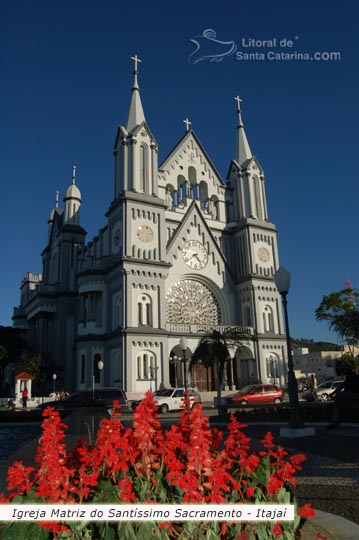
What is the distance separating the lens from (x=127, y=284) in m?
35.7

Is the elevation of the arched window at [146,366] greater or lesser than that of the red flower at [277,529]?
greater

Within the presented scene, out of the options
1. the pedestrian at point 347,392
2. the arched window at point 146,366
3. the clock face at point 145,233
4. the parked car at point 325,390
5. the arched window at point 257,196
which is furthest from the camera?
the arched window at point 257,196

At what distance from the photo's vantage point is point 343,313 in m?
43.1

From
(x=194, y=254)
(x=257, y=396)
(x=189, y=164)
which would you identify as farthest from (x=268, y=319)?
(x=189, y=164)

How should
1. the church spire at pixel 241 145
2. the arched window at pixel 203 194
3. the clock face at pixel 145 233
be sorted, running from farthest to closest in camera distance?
the church spire at pixel 241 145, the arched window at pixel 203 194, the clock face at pixel 145 233

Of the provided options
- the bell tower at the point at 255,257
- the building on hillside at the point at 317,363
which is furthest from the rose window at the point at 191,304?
the building on hillside at the point at 317,363

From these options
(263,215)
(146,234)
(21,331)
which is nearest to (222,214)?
(263,215)

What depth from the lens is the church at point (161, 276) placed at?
120 ft

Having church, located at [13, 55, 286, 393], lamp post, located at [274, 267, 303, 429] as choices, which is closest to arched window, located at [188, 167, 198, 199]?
church, located at [13, 55, 286, 393]

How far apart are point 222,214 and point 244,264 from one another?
6.68m

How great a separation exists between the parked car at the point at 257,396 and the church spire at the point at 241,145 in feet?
93.7

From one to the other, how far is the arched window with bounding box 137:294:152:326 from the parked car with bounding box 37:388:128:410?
1078 centimetres

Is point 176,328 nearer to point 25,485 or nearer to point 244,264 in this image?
point 244,264

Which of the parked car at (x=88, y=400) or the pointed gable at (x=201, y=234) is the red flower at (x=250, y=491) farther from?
the pointed gable at (x=201, y=234)
